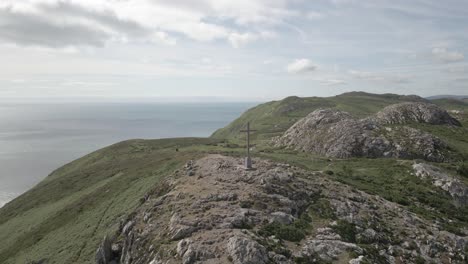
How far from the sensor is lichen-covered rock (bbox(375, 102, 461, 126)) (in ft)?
230

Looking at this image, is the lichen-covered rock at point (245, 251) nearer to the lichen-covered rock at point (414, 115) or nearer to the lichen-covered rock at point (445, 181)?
the lichen-covered rock at point (445, 181)

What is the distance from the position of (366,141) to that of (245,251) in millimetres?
43041

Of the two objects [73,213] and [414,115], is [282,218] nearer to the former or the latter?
[73,213]

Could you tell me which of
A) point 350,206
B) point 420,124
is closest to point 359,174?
point 350,206

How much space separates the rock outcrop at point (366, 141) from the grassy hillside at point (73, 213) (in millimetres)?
23690

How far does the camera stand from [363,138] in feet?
178

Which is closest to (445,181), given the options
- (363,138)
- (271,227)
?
(363,138)

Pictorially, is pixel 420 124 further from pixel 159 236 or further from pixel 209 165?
pixel 159 236

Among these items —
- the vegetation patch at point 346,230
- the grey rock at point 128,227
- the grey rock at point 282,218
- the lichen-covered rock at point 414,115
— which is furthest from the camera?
the lichen-covered rock at point 414,115

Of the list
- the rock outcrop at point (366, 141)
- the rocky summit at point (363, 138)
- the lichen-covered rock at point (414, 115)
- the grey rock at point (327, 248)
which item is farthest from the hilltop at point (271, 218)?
the lichen-covered rock at point (414, 115)

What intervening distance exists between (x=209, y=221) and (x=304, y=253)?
655cm

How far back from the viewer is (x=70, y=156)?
178 m

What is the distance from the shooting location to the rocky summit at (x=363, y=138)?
166 feet

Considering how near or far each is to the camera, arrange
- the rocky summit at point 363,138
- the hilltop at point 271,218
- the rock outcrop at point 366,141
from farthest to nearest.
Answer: the rocky summit at point 363,138 < the rock outcrop at point 366,141 < the hilltop at point 271,218
